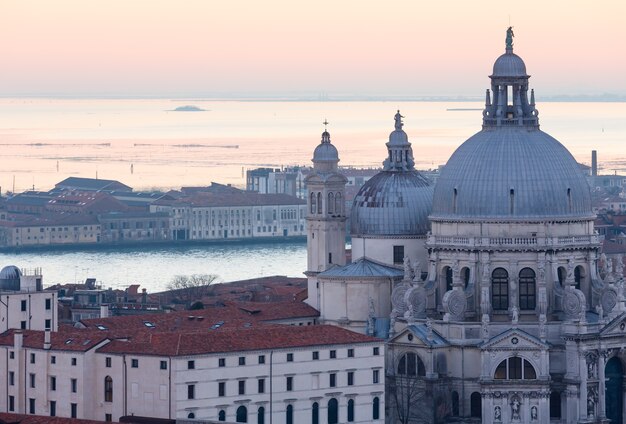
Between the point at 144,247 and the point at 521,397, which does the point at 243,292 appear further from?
the point at 144,247

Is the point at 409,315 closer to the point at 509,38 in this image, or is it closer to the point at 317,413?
the point at 317,413

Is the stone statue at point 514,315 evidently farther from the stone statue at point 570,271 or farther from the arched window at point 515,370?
the stone statue at point 570,271

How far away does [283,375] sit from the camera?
63.8 metres

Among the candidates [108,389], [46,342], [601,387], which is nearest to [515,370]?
[601,387]

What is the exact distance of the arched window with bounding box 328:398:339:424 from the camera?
64.6m

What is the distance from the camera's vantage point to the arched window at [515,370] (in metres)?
67.5

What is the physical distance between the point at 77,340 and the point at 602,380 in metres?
12.5

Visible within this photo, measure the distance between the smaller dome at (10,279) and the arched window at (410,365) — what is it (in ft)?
30.1

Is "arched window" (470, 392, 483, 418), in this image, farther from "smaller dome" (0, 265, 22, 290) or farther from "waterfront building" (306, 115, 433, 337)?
"smaller dome" (0, 265, 22, 290)

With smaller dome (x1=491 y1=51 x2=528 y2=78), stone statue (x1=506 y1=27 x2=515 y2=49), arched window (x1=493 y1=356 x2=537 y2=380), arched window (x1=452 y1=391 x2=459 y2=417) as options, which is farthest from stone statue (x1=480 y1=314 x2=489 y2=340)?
stone statue (x1=506 y1=27 x2=515 y2=49)

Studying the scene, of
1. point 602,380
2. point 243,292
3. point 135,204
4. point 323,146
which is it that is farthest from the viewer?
point 135,204

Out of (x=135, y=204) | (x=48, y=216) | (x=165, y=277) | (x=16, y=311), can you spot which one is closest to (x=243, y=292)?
(x=16, y=311)

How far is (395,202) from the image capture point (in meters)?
73.2

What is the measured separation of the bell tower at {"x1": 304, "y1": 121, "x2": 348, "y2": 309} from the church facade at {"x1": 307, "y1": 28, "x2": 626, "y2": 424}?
2455mm
